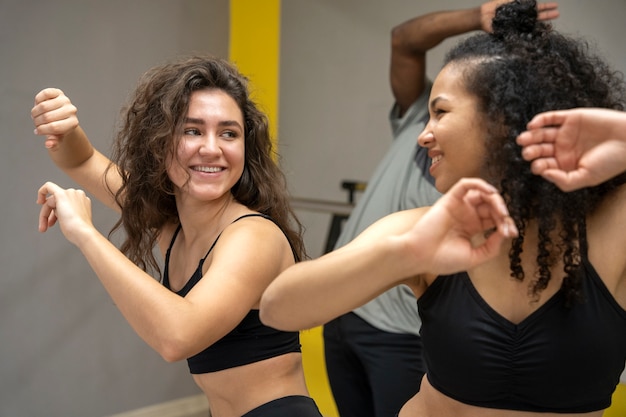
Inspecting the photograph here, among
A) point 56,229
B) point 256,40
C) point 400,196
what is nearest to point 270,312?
point 400,196

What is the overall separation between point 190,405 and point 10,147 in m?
1.59

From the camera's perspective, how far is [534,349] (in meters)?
1.38

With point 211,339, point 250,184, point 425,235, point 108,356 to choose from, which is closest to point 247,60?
point 108,356

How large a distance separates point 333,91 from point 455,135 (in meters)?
3.12

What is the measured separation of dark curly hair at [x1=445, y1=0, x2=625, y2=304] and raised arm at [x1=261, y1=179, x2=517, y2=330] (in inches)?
6.7

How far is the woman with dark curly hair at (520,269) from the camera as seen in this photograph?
1.37 m

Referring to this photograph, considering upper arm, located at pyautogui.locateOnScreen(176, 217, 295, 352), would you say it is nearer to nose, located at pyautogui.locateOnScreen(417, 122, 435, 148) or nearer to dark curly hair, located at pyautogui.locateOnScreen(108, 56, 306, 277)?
dark curly hair, located at pyautogui.locateOnScreen(108, 56, 306, 277)

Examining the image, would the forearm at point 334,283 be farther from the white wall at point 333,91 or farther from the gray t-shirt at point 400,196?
the white wall at point 333,91

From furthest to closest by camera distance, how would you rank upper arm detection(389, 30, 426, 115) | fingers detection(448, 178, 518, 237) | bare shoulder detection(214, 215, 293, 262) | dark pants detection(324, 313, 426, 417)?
upper arm detection(389, 30, 426, 115), dark pants detection(324, 313, 426, 417), bare shoulder detection(214, 215, 293, 262), fingers detection(448, 178, 518, 237)

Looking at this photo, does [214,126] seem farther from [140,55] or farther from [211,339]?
[140,55]

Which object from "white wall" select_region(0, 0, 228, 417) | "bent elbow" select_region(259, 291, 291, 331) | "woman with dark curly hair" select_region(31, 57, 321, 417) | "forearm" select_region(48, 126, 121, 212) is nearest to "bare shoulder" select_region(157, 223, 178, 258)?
"woman with dark curly hair" select_region(31, 57, 321, 417)

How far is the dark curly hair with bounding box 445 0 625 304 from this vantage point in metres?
1.37

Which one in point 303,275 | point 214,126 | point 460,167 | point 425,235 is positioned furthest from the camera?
point 214,126

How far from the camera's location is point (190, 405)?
393 cm
